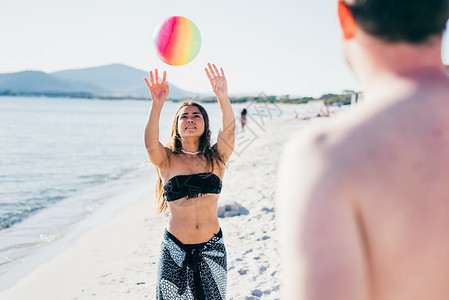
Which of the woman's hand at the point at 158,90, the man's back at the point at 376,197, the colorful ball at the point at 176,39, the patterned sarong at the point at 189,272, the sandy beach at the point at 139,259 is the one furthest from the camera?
the sandy beach at the point at 139,259

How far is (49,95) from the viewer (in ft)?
465

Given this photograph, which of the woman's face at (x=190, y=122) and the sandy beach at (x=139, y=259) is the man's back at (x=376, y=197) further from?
the sandy beach at (x=139, y=259)

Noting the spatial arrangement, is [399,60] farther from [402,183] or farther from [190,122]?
[190,122]

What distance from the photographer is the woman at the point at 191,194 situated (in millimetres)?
3025

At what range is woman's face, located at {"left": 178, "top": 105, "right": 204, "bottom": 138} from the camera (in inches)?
141

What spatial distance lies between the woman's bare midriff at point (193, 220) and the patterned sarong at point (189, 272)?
7 cm

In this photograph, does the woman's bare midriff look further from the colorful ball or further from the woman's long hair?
the colorful ball

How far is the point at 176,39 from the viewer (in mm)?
3562

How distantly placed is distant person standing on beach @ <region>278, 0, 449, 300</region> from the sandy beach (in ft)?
9.74

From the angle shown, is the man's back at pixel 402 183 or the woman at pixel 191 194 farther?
the woman at pixel 191 194

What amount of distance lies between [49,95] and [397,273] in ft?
519

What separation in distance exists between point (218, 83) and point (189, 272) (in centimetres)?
170

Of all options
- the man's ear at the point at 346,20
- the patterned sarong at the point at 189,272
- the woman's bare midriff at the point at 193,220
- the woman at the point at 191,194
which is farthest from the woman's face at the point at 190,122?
the man's ear at the point at 346,20

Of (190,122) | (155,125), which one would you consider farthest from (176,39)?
(155,125)
